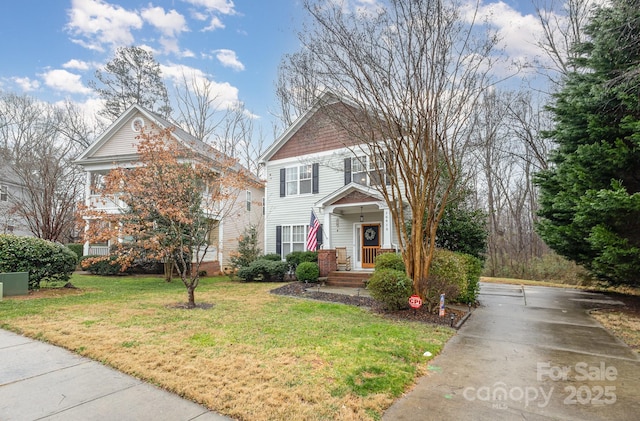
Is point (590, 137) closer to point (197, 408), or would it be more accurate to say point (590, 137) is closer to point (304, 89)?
point (304, 89)

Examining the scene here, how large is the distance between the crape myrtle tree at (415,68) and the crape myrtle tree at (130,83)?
931 inches

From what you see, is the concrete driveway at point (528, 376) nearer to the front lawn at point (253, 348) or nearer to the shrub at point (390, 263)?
the front lawn at point (253, 348)

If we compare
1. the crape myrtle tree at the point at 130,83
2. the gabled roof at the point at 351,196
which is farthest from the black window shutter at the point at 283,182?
the crape myrtle tree at the point at 130,83

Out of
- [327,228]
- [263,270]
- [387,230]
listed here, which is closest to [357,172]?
[327,228]

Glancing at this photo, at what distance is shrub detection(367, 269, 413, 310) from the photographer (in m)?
7.75

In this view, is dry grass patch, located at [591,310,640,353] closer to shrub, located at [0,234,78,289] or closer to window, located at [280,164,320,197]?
window, located at [280,164,320,197]

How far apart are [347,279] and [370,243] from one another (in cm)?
261

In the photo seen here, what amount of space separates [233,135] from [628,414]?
26.9 metres

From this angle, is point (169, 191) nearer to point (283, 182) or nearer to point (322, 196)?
point (322, 196)

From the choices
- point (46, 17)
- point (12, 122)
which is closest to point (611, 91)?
point (46, 17)

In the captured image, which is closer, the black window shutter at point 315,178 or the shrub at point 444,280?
the shrub at point 444,280

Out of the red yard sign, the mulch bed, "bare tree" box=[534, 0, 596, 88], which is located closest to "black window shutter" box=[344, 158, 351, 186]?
the mulch bed

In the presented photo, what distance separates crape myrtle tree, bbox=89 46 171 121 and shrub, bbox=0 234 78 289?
18.8 m

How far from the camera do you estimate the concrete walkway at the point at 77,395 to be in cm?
320
